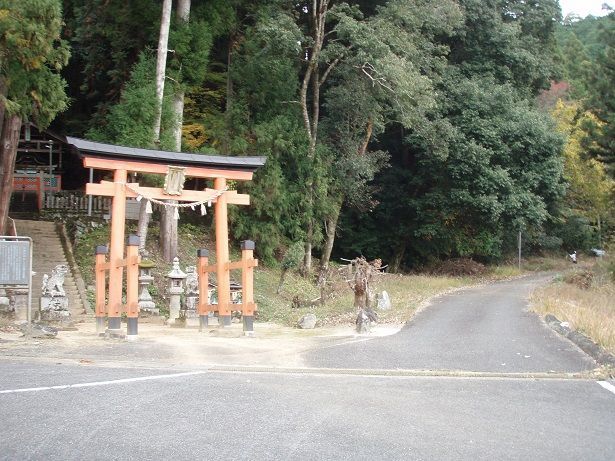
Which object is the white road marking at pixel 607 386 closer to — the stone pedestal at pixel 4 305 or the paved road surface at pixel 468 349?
the paved road surface at pixel 468 349

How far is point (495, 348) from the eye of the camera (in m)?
10.8

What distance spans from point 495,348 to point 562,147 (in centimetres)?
2339

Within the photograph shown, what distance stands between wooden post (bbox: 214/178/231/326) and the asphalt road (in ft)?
13.0

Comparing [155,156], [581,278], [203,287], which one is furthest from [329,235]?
[155,156]

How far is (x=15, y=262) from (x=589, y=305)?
40.0ft

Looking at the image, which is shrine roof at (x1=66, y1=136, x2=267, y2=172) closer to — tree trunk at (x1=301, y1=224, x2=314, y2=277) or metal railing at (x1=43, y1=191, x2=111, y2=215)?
metal railing at (x1=43, y1=191, x2=111, y2=215)

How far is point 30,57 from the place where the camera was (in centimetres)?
1555

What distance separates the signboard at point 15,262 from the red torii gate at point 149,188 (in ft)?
4.70

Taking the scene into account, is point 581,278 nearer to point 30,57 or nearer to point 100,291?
point 100,291

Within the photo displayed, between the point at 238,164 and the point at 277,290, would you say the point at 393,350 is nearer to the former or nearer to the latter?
the point at 238,164

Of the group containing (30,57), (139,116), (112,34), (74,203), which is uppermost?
(112,34)

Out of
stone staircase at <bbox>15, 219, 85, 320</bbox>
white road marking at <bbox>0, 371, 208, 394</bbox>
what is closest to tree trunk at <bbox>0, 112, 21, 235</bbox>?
stone staircase at <bbox>15, 219, 85, 320</bbox>

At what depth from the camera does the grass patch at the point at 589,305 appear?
35.7 feet

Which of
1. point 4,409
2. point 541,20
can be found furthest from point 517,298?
point 541,20
